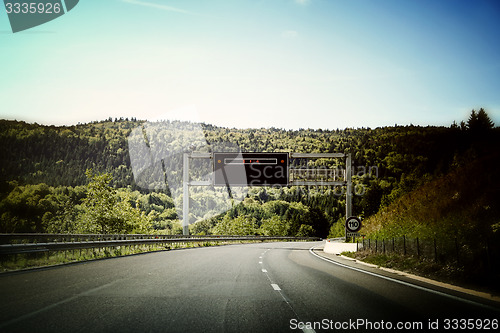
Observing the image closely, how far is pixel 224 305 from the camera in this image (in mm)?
8344

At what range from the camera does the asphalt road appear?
6520mm

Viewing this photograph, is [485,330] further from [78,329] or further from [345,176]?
[345,176]

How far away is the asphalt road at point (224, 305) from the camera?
6520 mm

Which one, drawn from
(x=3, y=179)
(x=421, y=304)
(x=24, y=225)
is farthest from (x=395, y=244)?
(x=3, y=179)

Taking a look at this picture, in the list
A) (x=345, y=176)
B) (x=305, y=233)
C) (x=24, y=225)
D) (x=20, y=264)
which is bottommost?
(x=305, y=233)

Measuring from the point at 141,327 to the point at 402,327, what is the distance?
3605 mm

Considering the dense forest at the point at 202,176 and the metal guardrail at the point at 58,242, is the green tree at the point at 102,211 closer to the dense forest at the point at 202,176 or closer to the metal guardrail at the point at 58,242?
the dense forest at the point at 202,176

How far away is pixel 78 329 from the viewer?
6125 mm

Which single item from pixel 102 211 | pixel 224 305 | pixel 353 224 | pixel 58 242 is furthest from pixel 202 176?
pixel 224 305

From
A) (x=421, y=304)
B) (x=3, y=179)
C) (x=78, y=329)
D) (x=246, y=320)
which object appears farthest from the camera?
(x=3, y=179)

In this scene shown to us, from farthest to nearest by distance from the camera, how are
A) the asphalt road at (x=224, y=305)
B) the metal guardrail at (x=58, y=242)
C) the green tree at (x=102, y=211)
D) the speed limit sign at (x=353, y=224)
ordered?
the green tree at (x=102, y=211)
the speed limit sign at (x=353, y=224)
the metal guardrail at (x=58, y=242)
the asphalt road at (x=224, y=305)

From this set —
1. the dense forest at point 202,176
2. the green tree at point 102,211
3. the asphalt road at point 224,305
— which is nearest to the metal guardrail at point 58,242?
the asphalt road at point 224,305

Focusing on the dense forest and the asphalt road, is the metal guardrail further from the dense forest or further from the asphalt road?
the dense forest

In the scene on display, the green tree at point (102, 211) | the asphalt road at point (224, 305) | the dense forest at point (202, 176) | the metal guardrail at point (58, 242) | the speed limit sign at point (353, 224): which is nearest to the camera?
the asphalt road at point (224, 305)
